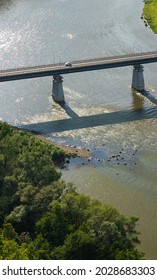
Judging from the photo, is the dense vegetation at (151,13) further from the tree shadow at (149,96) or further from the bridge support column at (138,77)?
the tree shadow at (149,96)

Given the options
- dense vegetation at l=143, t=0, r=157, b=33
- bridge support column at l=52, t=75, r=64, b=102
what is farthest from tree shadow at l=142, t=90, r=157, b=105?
dense vegetation at l=143, t=0, r=157, b=33

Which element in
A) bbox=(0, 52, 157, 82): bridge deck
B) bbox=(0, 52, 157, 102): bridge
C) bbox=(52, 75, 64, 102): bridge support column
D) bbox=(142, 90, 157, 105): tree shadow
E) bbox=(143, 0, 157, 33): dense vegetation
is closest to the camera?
bbox=(0, 52, 157, 82): bridge deck

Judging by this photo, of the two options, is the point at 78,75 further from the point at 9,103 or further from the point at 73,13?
the point at 73,13

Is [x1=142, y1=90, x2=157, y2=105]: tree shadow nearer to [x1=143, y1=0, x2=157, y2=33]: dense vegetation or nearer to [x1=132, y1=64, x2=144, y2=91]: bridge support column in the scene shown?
[x1=132, y1=64, x2=144, y2=91]: bridge support column

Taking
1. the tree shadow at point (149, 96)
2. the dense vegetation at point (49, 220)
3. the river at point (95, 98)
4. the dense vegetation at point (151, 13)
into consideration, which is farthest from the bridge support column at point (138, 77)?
the dense vegetation at point (49, 220)

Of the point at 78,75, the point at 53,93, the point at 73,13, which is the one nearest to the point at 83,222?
the point at 53,93

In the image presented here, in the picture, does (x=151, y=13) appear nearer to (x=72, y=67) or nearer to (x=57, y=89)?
(x=72, y=67)

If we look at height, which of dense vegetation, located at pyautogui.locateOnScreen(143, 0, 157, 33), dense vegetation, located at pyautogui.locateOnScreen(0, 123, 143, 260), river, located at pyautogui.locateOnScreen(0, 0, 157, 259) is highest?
dense vegetation, located at pyautogui.locateOnScreen(143, 0, 157, 33)
